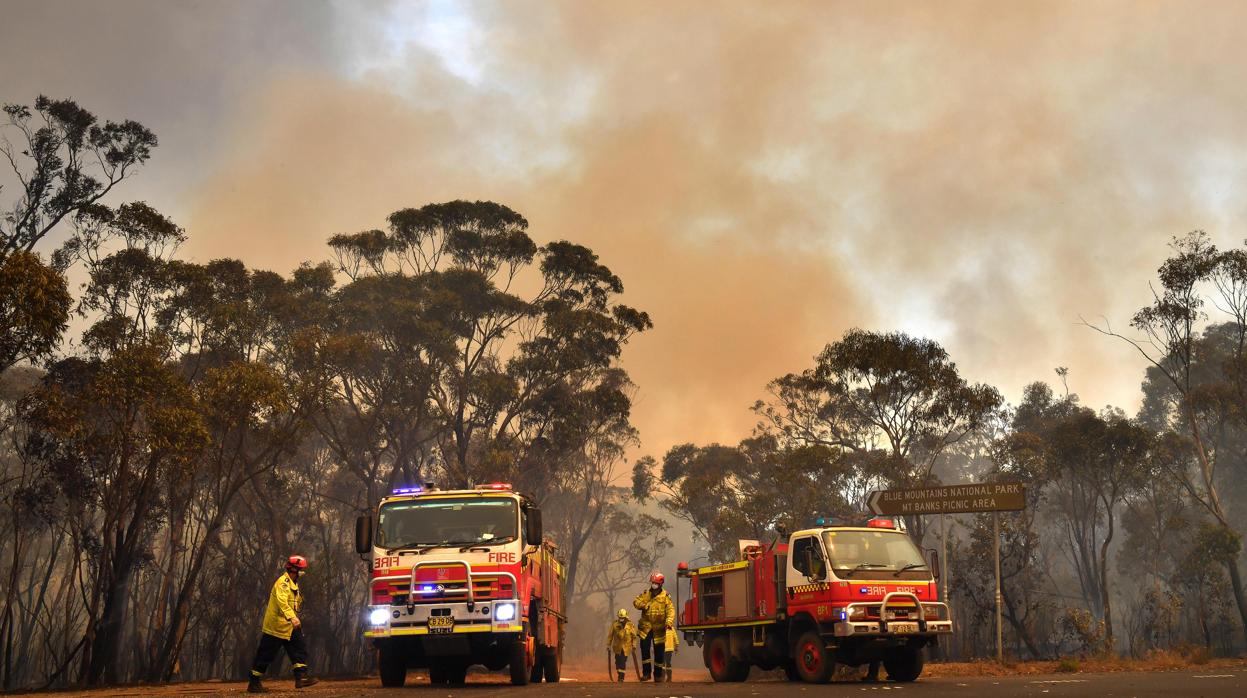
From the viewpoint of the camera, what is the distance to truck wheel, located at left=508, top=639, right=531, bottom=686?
1689cm

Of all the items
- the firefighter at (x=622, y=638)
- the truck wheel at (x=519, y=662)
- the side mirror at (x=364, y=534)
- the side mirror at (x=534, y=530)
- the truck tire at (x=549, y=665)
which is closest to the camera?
the side mirror at (x=364, y=534)

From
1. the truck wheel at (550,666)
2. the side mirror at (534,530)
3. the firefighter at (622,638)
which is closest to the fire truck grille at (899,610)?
the side mirror at (534,530)

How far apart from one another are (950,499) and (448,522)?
41.4 ft

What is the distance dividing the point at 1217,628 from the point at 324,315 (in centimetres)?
4172

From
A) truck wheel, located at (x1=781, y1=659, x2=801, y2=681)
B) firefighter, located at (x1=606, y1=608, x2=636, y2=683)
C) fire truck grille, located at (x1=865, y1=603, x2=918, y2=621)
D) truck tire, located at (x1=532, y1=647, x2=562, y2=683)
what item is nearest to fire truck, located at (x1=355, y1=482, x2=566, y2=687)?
truck tire, located at (x1=532, y1=647, x2=562, y2=683)

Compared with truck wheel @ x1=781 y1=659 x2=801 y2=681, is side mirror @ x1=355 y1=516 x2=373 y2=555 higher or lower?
higher

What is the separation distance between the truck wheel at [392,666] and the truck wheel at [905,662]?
823cm

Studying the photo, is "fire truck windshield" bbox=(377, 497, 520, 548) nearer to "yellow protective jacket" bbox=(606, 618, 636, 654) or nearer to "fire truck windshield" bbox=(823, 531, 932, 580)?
"fire truck windshield" bbox=(823, 531, 932, 580)

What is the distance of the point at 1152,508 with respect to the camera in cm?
6756

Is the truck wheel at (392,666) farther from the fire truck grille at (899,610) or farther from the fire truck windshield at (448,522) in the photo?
→ the fire truck grille at (899,610)

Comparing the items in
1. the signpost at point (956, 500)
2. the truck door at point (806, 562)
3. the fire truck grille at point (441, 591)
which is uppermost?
the signpost at point (956, 500)

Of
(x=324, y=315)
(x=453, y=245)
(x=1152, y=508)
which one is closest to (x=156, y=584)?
(x=324, y=315)

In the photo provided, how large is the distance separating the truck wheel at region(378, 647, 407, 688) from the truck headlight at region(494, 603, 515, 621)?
1888mm

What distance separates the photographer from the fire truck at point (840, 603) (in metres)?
17.3
